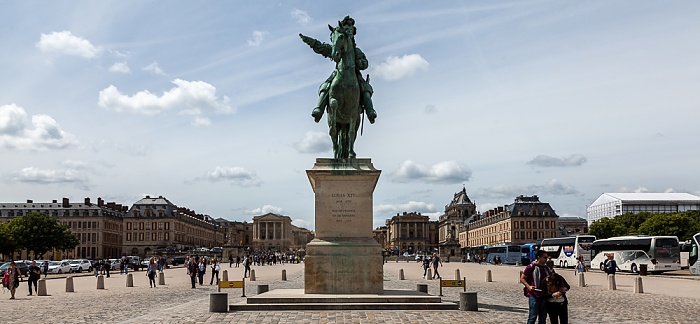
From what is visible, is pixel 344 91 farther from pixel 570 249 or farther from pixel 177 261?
pixel 177 261

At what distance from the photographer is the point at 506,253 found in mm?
105875

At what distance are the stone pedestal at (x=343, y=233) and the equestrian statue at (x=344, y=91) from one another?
102 cm

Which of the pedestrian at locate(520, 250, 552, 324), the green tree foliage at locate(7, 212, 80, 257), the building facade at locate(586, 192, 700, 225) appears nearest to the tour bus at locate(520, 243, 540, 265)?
the green tree foliage at locate(7, 212, 80, 257)

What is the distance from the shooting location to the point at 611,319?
1973cm

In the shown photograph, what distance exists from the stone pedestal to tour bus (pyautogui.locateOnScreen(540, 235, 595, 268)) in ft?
196

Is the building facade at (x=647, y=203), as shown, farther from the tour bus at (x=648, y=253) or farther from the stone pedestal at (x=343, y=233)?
the stone pedestal at (x=343, y=233)

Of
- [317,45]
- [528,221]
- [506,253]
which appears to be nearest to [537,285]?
[317,45]

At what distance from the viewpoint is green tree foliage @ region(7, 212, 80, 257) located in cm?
10838

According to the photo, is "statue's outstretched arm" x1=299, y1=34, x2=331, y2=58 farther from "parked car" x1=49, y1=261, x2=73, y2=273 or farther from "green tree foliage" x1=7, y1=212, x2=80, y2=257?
"green tree foliage" x1=7, y1=212, x2=80, y2=257

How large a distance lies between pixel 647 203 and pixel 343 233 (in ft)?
611

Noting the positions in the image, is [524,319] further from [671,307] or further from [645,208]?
[645,208]

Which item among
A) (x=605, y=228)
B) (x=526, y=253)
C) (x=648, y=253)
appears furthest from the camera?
(x=605, y=228)

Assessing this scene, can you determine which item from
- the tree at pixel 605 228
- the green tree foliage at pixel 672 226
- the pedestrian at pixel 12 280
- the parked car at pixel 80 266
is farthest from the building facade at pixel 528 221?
the pedestrian at pixel 12 280

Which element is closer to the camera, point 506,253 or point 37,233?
point 506,253
